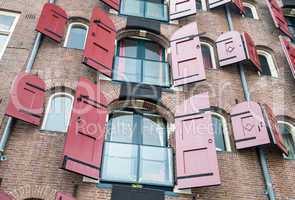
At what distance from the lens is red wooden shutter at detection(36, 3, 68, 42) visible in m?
10.8

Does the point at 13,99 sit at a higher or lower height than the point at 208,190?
higher

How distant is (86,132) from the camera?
331 inches

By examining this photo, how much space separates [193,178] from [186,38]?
5.02m

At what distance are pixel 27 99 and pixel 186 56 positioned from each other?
4.89 m

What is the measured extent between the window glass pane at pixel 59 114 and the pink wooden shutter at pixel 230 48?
16.9ft

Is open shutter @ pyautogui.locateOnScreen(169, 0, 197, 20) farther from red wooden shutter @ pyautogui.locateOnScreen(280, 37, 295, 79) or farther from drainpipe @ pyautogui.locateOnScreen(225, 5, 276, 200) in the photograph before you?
red wooden shutter @ pyautogui.locateOnScreen(280, 37, 295, 79)

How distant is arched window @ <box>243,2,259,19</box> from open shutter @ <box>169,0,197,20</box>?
2.71 m

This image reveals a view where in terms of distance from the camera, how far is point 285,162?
31.4 feet

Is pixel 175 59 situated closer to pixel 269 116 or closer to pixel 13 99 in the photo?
pixel 269 116

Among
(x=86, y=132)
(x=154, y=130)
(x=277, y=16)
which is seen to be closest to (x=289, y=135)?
(x=154, y=130)

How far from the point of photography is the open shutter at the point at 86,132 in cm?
793

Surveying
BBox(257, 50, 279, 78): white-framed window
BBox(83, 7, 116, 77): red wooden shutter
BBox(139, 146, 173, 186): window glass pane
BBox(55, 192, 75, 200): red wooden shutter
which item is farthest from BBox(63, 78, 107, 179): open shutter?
BBox(257, 50, 279, 78): white-framed window

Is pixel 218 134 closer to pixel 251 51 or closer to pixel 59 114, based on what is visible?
pixel 251 51

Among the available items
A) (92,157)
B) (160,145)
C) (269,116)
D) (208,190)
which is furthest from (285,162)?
(92,157)
